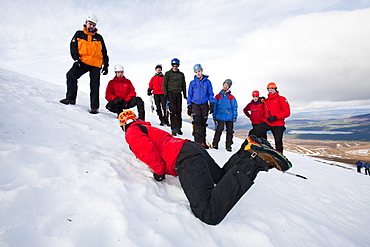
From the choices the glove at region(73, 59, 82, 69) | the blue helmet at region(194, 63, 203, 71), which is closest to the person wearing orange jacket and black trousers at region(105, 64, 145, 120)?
the glove at region(73, 59, 82, 69)

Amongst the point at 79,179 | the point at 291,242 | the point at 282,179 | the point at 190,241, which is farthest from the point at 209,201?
the point at 282,179

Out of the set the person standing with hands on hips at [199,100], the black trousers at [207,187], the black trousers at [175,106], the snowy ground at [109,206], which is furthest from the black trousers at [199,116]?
the black trousers at [207,187]

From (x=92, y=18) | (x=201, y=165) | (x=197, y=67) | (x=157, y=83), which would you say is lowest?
(x=201, y=165)

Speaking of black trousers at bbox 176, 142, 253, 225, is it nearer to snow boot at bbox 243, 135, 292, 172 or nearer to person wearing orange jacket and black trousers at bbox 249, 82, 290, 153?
snow boot at bbox 243, 135, 292, 172

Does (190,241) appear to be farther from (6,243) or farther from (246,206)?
(6,243)

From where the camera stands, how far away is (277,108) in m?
6.30

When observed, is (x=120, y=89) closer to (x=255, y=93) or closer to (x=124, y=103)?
(x=124, y=103)

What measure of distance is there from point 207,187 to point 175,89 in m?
5.20

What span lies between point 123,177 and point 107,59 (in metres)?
4.75

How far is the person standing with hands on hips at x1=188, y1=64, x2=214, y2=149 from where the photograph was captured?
658 cm

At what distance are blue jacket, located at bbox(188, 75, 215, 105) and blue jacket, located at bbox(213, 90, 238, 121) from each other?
79 cm

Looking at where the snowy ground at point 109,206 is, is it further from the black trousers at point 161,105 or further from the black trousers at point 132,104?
the black trousers at point 161,105

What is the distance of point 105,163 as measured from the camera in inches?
121

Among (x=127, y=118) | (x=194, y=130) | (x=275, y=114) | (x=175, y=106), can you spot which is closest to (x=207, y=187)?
(x=127, y=118)
